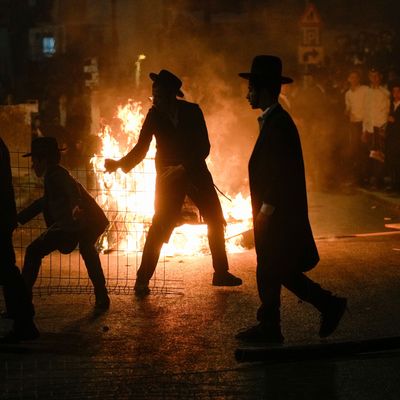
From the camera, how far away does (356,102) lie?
18.1m

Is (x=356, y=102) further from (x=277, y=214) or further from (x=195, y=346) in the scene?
(x=195, y=346)

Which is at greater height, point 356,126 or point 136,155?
point 136,155

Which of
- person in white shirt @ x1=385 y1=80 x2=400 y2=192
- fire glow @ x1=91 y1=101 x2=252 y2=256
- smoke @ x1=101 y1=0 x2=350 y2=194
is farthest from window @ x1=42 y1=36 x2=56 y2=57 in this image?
fire glow @ x1=91 y1=101 x2=252 y2=256

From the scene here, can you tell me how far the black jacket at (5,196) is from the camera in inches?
261

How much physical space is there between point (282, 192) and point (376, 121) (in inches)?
462

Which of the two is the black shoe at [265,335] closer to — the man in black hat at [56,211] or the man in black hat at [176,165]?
the man in black hat at [56,211]

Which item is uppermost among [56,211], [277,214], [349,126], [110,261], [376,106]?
[277,214]

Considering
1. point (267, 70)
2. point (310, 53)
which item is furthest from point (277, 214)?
point (310, 53)

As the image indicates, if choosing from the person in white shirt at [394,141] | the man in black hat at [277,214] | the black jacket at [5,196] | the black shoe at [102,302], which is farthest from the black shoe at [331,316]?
the person in white shirt at [394,141]

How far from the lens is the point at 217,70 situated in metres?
25.9

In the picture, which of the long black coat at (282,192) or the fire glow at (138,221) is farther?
the fire glow at (138,221)

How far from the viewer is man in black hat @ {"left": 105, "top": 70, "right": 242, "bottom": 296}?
8609 millimetres

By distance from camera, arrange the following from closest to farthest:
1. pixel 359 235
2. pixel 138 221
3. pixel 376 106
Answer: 1. pixel 138 221
2. pixel 359 235
3. pixel 376 106

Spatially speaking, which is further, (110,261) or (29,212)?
(110,261)
